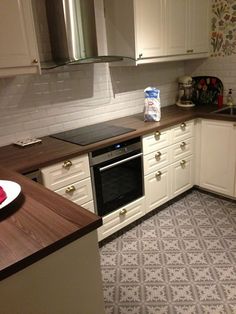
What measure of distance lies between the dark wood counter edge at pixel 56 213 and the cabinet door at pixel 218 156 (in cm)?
191

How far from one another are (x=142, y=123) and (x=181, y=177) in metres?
0.74

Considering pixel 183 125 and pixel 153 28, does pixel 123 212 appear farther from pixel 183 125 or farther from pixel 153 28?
pixel 153 28

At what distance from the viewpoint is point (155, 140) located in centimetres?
242

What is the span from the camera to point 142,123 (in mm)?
2496

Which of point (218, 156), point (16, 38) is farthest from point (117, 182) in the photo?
point (16, 38)

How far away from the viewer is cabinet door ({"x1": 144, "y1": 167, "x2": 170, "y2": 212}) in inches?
98.2

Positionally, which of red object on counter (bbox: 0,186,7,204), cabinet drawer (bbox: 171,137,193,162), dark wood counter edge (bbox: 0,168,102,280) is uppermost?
red object on counter (bbox: 0,186,7,204)

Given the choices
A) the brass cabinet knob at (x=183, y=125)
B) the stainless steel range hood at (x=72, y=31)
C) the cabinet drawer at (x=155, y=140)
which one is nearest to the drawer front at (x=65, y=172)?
the cabinet drawer at (x=155, y=140)

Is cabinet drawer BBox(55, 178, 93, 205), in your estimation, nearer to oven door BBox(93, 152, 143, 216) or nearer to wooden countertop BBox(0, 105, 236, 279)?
oven door BBox(93, 152, 143, 216)

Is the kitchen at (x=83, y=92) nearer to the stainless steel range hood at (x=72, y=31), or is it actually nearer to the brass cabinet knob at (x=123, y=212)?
the stainless steel range hood at (x=72, y=31)

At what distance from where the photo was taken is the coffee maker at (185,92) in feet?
10.1

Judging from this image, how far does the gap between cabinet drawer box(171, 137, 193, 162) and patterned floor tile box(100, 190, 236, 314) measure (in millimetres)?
510

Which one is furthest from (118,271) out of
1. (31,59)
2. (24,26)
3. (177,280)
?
(24,26)

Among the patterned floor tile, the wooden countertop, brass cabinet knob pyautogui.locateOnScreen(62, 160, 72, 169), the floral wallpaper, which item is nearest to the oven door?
brass cabinet knob pyautogui.locateOnScreen(62, 160, 72, 169)
